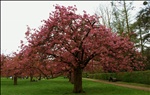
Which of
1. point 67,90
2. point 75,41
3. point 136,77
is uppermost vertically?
point 75,41

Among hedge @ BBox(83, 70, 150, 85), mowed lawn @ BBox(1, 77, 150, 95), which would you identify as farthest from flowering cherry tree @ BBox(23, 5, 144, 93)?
hedge @ BBox(83, 70, 150, 85)

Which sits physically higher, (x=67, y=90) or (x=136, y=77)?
(x=136, y=77)

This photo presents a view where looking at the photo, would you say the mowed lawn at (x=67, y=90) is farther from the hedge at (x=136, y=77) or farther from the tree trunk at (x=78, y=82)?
the hedge at (x=136, y=77)

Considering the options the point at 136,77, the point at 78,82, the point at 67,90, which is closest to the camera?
the point at 78,82

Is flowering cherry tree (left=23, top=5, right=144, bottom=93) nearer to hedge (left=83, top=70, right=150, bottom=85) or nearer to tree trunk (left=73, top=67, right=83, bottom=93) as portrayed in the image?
tree trunk (left=73, top=67, right=83, bottom=93)

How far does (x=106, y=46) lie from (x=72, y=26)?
2974 millimetres

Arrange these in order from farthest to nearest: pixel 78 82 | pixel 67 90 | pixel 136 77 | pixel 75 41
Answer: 1. pixel 136 77
2. pixel 67 90
3. pixel 78 82
4. pixel 75 41

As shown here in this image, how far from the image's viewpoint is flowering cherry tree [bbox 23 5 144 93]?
56.7 feet

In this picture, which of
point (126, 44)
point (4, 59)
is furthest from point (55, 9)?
point (4, 59)

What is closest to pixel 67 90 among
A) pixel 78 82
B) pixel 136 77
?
pixel 78 82

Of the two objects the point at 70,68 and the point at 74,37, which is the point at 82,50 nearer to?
the point at 74,37

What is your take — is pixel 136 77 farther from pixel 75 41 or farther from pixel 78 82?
pixel 75 41

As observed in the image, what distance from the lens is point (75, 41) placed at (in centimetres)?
1784

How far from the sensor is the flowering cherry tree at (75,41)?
1730 cm
